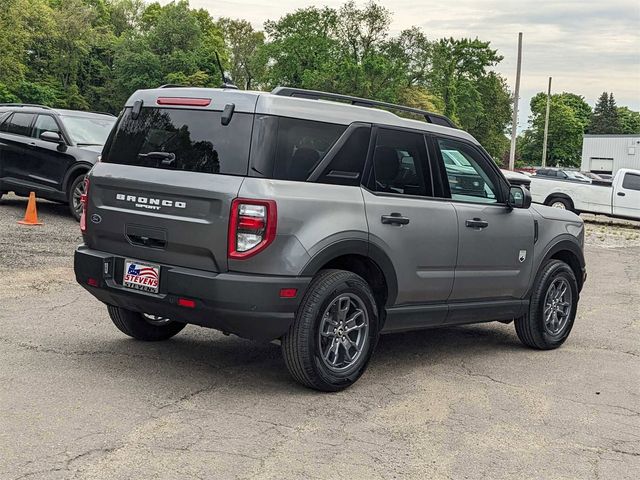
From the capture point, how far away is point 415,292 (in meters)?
5.95

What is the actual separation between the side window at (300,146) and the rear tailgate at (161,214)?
32 centimetres

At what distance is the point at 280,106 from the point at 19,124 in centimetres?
1043

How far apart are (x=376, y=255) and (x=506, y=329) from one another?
3.18 metres

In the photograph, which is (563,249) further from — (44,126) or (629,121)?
(629,121)

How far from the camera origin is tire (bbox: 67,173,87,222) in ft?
43.4

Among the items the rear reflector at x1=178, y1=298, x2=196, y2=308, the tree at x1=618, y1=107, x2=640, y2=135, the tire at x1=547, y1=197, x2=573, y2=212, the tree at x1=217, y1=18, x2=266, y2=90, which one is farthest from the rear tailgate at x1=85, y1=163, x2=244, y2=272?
the tree at x1=618, y1=107, x2=640, y2=135

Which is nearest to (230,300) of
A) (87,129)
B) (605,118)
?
(87,129)

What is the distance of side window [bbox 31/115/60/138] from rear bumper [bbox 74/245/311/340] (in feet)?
31.2

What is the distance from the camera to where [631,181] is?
2378 cm

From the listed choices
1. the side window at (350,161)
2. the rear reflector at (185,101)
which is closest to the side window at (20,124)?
the rear reflector at (185,101)

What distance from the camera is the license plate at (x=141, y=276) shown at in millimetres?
5250

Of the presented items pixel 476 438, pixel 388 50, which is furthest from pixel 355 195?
pixel 388 50

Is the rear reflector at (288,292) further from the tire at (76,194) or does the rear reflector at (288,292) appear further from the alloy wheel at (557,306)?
the tire at (76,194)

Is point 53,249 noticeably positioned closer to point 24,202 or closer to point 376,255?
point 24,202
